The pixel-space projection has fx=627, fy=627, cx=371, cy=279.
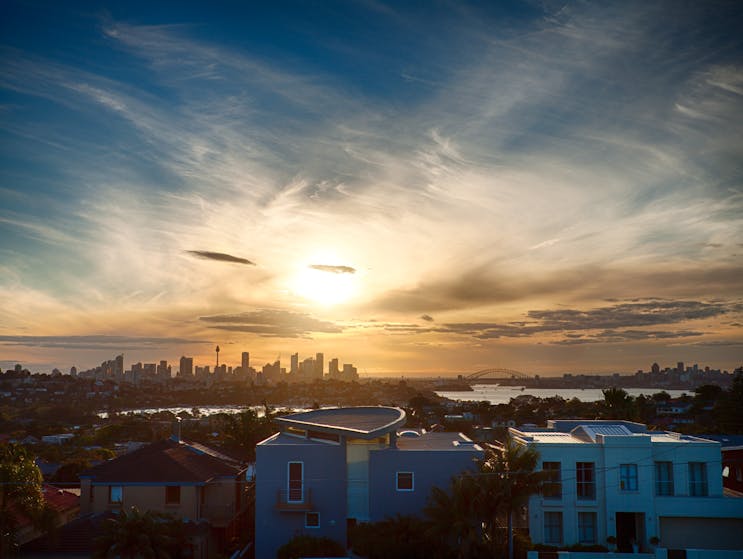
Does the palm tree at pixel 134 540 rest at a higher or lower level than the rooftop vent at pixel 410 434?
lower

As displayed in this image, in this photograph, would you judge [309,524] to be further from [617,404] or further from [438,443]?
[617,404]

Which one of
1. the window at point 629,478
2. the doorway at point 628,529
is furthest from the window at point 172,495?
the window at point 629,478

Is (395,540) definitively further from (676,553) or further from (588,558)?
(676,553)

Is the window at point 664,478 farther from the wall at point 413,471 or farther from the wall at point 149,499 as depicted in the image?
the wall at point 149,499

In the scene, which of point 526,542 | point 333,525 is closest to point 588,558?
point 526,542

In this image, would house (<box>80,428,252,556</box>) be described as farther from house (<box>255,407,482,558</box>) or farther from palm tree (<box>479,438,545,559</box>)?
palm tree (<box>479,438,545,559</box>)

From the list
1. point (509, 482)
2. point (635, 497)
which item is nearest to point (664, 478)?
point (635, 497)

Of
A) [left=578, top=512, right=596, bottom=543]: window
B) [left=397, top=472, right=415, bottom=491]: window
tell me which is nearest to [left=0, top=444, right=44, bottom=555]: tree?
[left=397, top=472, right=415, bottom=491]: window
